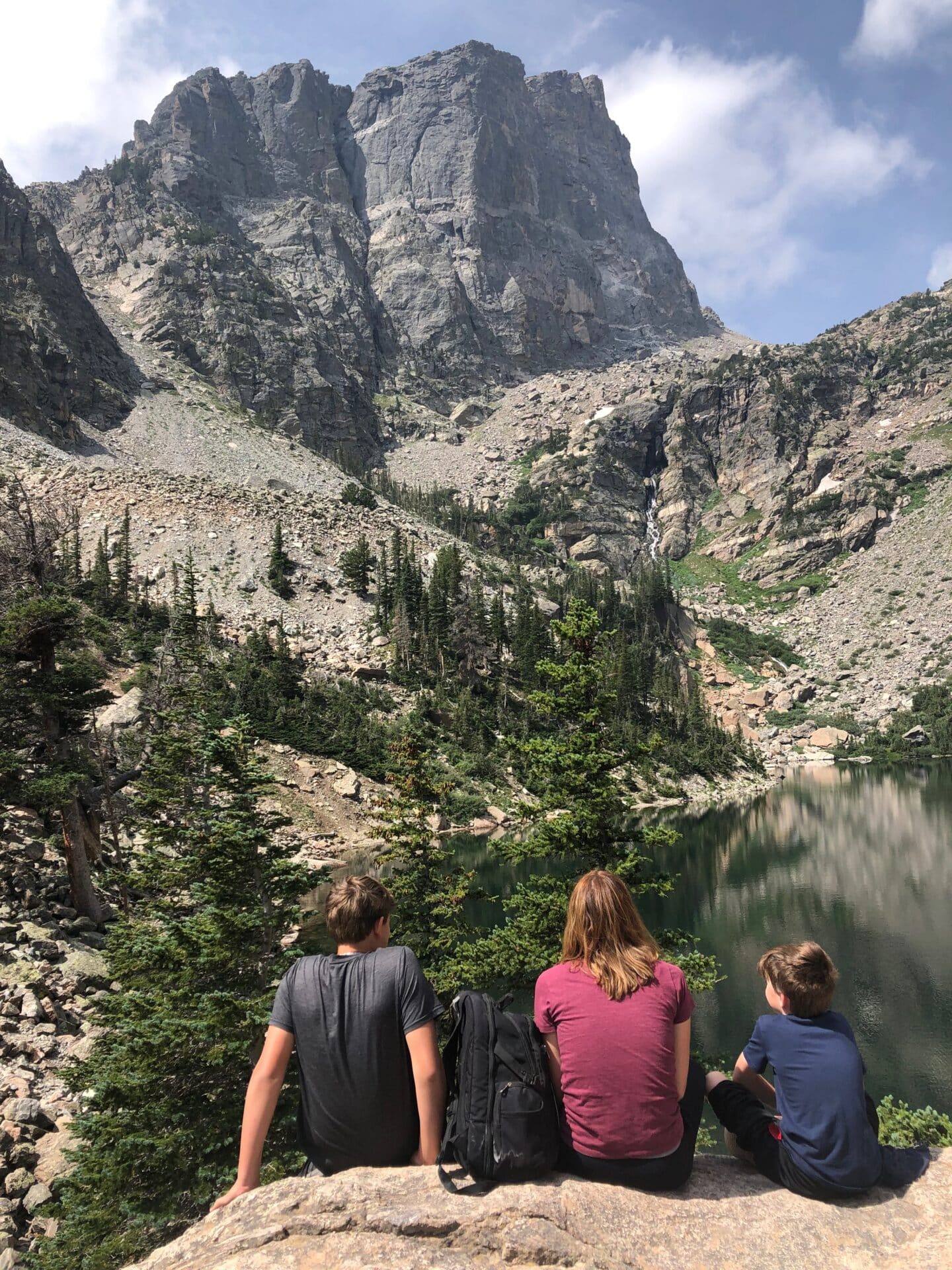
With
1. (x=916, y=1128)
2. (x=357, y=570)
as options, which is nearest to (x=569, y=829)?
(x=916, y=1128)

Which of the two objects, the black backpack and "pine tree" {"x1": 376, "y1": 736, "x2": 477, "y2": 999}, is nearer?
the black backpack

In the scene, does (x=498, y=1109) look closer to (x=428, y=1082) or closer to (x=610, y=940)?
(x=428, y=1082)

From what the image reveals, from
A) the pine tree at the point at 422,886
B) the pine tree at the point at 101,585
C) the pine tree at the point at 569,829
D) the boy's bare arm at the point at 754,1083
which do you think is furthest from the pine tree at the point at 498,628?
the boy's bare arm at the point at 754,1083

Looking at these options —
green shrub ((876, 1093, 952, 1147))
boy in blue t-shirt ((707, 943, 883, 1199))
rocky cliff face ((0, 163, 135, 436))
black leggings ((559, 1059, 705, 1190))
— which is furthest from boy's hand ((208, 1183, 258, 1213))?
rocky cliff face ((0, 163, 135, 436))

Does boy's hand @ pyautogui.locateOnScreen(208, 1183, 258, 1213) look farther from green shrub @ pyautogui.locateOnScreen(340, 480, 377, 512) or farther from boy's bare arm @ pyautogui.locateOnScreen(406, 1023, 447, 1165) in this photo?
green shrub @ pyautogui.locateOnScreen(340, 480, 377, 512)

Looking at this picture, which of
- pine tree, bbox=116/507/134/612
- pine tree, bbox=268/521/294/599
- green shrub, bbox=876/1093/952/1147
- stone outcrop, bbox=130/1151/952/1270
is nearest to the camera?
stone outcrop, bbox=130/1151/952/1270

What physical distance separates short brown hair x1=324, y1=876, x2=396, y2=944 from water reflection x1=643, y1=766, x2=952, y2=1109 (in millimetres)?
21541

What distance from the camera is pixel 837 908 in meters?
39.1

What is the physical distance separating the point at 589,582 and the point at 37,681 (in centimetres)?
13232

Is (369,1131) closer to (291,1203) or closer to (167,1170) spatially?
(291,1203)

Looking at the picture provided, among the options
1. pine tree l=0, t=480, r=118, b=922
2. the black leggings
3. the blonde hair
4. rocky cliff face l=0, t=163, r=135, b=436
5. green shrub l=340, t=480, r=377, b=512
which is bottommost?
the black leggings

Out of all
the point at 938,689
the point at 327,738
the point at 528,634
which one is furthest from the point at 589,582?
the point at 327,738

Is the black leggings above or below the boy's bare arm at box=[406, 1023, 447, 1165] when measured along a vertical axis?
below

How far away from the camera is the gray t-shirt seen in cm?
447
